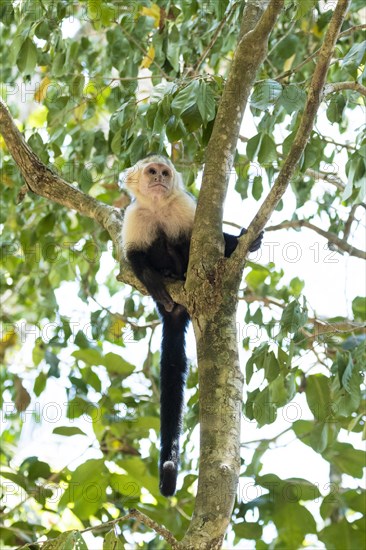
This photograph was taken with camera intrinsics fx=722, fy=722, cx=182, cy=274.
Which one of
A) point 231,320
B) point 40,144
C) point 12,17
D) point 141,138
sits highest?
point 12,17

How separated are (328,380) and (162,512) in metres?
1.00

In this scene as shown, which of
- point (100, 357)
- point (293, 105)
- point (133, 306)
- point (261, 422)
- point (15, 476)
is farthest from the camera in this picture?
point (133, 306)

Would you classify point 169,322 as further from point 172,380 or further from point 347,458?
point 347,458

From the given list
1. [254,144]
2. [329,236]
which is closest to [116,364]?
[329,236]

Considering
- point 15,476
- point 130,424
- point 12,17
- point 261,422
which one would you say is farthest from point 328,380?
point 12,17

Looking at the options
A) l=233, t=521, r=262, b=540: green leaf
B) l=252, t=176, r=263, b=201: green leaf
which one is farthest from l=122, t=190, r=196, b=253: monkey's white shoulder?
l=233, t=521, r=262, b=540: green leaf

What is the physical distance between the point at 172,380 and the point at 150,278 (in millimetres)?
575

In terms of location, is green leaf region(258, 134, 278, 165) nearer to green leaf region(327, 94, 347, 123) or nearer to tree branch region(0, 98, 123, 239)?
green leaf region(327, 94, 347, 123)

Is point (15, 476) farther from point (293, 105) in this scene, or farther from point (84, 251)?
point (293, 105)

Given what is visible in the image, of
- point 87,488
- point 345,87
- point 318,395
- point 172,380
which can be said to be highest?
point 345,87

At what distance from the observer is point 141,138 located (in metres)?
2.96

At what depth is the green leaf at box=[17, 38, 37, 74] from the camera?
2859 mm

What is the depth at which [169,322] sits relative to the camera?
3467 mm

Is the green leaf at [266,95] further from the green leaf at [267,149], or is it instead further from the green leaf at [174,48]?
the green leaf at [174,48]
